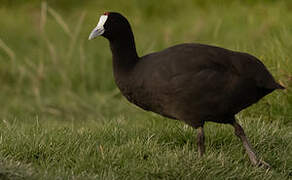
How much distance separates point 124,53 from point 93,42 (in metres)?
5.98

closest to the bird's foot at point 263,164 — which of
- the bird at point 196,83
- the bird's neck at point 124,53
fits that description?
the bird at point 196,83

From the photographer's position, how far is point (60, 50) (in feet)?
33.5

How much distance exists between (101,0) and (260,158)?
9179 mm

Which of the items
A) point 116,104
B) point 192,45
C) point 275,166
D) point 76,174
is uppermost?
point 192,45

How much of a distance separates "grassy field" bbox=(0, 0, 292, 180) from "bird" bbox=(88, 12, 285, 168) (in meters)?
0.31

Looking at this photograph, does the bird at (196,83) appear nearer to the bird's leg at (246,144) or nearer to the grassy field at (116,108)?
the bird's leg at (246,144)

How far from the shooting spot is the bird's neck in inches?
192

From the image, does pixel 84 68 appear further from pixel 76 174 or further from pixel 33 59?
pixel 76 174

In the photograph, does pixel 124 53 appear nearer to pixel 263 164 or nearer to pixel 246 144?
pixel 246 144

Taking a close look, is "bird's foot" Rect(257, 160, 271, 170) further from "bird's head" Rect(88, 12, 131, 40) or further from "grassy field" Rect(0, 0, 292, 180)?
"bird's head" Rect(88, 12, 131, 40)

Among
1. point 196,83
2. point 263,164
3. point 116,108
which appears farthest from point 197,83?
point 116,108

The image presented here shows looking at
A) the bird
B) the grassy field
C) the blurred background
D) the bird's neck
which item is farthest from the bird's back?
the blurred background

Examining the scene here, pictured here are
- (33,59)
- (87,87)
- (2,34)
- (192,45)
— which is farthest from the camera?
(2,34)

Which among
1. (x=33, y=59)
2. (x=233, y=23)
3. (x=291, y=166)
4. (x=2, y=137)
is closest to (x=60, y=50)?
(x=33, y=59)
